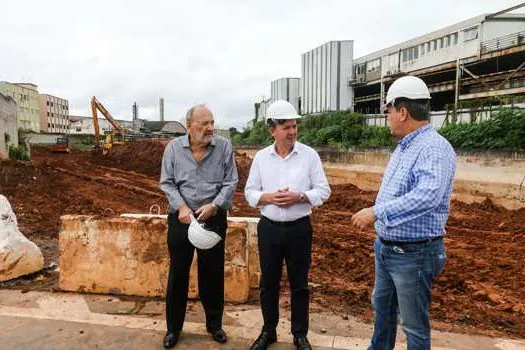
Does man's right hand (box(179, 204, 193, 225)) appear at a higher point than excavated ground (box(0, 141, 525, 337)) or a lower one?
higher

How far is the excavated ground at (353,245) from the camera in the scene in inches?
164

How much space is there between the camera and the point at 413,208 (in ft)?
6.95

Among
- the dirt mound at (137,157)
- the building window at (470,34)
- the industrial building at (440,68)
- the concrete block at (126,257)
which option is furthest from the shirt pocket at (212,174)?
the building window at (470,34)

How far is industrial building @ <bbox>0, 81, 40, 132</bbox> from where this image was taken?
5301 centimetres

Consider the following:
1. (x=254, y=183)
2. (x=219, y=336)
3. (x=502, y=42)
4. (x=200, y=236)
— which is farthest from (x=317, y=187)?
(x=502, y=42)

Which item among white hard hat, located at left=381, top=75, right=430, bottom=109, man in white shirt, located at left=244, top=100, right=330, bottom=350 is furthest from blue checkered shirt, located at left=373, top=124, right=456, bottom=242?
man in white shirt, located at left=244, top=100, right=330, bottom=350

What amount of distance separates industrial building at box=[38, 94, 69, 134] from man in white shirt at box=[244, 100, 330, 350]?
71005 mm

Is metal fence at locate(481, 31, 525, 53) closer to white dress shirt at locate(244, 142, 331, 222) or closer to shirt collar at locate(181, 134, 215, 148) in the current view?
white dress shirt at locate(244, 142, 331, 222)

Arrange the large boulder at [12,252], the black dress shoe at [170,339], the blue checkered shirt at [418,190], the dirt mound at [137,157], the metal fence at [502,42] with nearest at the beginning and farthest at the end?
1. the blue checkered shirt at [418,190]
2. the black dress shoe at [170,339]
3. the large boulder at [12,252]
4. the metal fence at [502,42]
5. the dirt mound at [137,157]

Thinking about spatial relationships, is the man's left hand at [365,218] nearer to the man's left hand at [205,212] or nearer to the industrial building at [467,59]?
the man's left hand at [205,212]

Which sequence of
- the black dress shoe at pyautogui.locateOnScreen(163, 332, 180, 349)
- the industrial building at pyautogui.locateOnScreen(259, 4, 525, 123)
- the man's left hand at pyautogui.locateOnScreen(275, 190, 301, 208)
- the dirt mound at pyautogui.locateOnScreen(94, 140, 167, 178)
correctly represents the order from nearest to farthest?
1. the man's left hand at pyautogui.locateOnScreen(275, 190, 301, 208)
2. the black dress shoe at pyautogui.locateOnScreen(163, 332, 180, 349)
3. the industrial building at pyautogui.locateOnScreen(259, 4, 525, 123)
4. the dirt mound at pyautogui.locateOnScreen(94, 140, 167, 178)

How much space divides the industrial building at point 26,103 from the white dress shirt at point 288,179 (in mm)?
57041

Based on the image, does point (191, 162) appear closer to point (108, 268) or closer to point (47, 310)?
point (108, 268)

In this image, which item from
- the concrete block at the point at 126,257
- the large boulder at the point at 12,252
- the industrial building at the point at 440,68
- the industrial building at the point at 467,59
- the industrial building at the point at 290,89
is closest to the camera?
the concrete block at the point at 126,257
